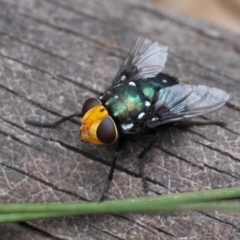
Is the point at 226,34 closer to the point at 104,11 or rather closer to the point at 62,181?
the point at 104,11

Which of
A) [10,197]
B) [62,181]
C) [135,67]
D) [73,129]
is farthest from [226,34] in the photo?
[10,197]

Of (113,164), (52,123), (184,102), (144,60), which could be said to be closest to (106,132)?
(113,164)

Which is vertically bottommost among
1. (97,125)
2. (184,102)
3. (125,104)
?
(97,125)

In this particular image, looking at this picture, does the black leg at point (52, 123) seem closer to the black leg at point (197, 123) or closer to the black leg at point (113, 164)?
the black leg at point (113, 164)

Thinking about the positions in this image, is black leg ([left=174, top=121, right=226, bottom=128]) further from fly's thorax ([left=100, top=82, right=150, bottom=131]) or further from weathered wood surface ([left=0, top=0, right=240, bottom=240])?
fly's thorax ([left=100, top=82, right=150, bottom=131])

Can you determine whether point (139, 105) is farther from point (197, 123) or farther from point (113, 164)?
point (113, 164)

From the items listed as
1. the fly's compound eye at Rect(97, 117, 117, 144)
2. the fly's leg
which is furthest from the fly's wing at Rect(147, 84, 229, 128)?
the fly's compound eye at Rect(97, 117, 117, 144)
